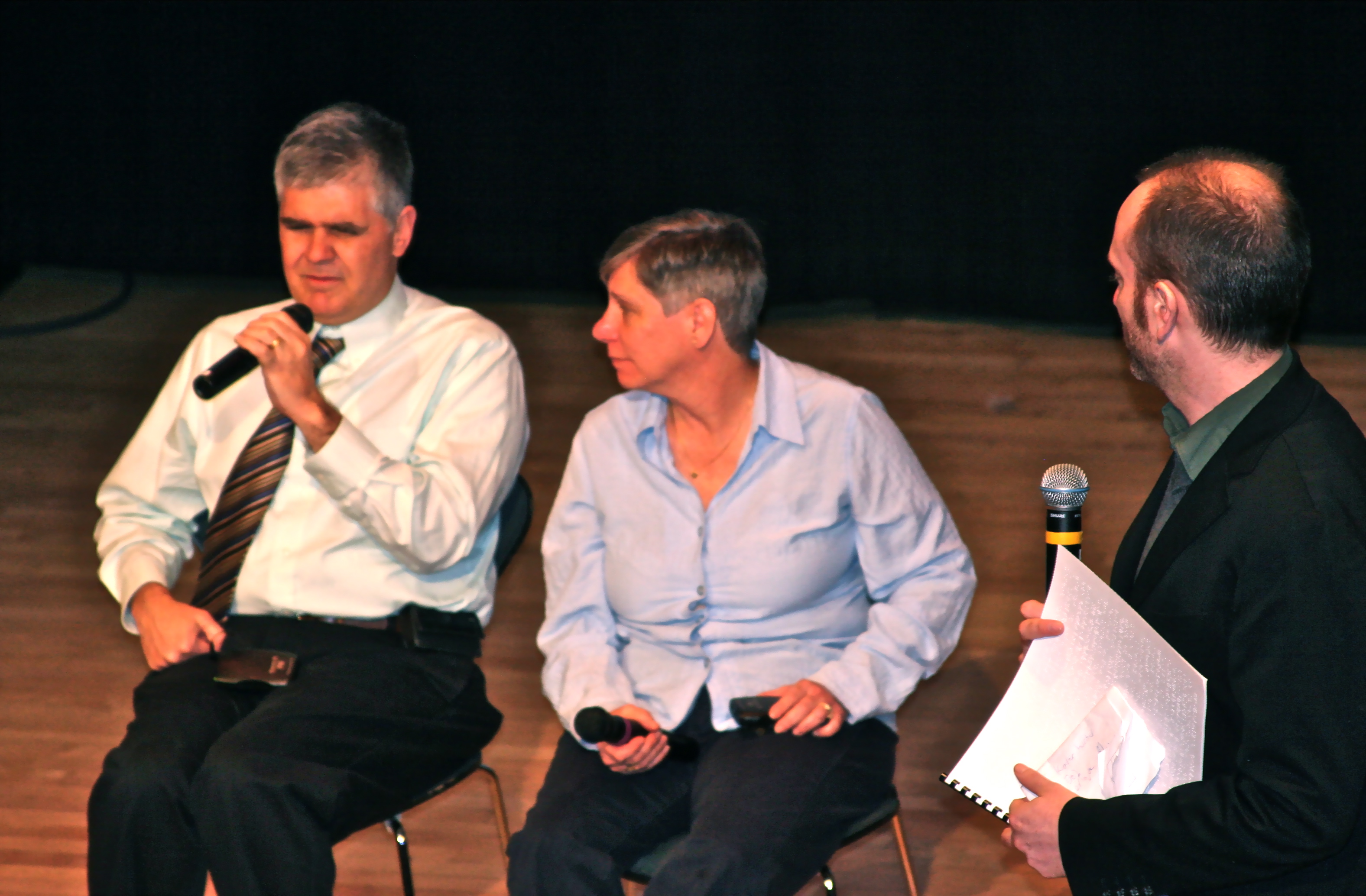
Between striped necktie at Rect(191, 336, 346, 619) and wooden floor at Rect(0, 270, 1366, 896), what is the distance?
660 mm

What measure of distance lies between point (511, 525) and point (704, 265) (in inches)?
23.6

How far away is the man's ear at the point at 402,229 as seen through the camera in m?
2.54

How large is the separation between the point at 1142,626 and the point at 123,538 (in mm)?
1788

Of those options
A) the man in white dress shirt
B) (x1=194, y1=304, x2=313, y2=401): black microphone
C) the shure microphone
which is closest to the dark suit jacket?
the shure microphone

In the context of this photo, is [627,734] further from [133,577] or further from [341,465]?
[133,577]

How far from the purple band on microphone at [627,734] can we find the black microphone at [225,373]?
0.81m

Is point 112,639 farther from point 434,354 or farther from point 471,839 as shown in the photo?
point 434,354

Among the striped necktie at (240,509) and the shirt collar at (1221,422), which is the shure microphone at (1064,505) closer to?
the shirt collar at (1221,422)

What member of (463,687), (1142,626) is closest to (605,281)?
(463,687)

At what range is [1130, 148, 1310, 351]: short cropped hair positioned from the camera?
146 cm

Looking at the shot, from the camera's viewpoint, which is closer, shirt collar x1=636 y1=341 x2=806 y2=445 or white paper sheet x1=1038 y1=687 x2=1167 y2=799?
white paper sheet x1=1038 y1=687 x2=1167 y2=799

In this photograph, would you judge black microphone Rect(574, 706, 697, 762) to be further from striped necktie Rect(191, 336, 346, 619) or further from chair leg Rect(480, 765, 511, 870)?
striped necktie Rect(191, 336, 346, 619)

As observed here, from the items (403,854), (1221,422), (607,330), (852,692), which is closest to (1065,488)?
(1221,422)

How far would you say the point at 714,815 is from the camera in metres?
1.99
